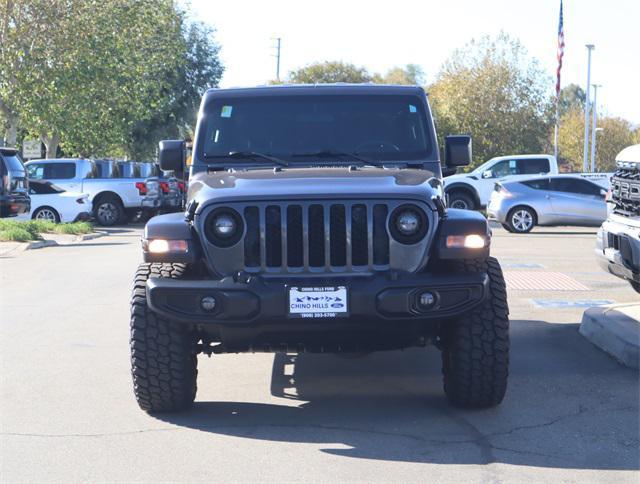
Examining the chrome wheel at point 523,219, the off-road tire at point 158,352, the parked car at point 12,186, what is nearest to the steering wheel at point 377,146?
the off-road tire at point 158,352

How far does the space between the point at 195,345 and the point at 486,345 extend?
1.74 metres

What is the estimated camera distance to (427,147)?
808 centimetres

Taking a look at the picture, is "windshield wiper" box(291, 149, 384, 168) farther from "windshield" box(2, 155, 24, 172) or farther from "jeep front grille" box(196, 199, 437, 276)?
"windshield" box(2, 155, 24, 172)

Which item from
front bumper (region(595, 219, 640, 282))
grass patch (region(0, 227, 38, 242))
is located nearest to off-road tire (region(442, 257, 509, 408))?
front bumper (region(595, 219, 640, 282))

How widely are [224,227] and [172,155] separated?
202 centimetres

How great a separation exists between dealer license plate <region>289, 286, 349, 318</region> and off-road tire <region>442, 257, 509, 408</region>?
2.42ft

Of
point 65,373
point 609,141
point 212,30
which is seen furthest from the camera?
point 609,141

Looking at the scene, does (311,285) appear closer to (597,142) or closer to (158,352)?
(158,352)

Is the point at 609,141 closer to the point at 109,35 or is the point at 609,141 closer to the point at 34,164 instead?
the point at 109,35

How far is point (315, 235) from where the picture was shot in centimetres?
632

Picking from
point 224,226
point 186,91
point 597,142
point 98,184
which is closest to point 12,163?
point 98,184

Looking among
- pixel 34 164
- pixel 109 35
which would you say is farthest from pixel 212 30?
pixel 34 164

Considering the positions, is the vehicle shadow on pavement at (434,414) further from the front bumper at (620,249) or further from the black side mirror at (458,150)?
the black side mirror at (458,150)

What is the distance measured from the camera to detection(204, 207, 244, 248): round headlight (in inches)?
249
